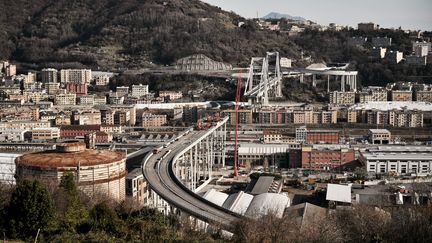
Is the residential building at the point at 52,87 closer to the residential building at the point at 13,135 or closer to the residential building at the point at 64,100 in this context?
the residential building at the point at 64,100

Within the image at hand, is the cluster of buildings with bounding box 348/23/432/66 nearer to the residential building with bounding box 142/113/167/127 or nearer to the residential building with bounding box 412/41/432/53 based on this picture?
the residential building with bounding box 412/41/432/53

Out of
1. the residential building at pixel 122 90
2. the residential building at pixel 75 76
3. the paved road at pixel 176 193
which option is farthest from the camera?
the residential building at pixel 75 76

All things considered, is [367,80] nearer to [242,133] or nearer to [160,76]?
[160,76]

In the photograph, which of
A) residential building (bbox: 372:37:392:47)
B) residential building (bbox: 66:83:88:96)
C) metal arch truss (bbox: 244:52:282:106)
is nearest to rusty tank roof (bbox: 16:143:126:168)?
metal arch truss (bbox: 244:52:282:106)

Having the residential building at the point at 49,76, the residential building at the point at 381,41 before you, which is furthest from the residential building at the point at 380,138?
the residential building at the point at 381,41

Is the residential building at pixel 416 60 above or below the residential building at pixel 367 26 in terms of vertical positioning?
below

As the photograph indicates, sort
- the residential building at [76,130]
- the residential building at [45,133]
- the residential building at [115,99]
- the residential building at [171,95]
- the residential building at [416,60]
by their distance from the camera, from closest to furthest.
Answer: the residential building at [45,133]
the residential building at [76,130]
the residential building at [115,99]
the residential building at [171,95]
the residential building at [416,60]

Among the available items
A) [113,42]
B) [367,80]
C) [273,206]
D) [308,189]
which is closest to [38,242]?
[273,206]
